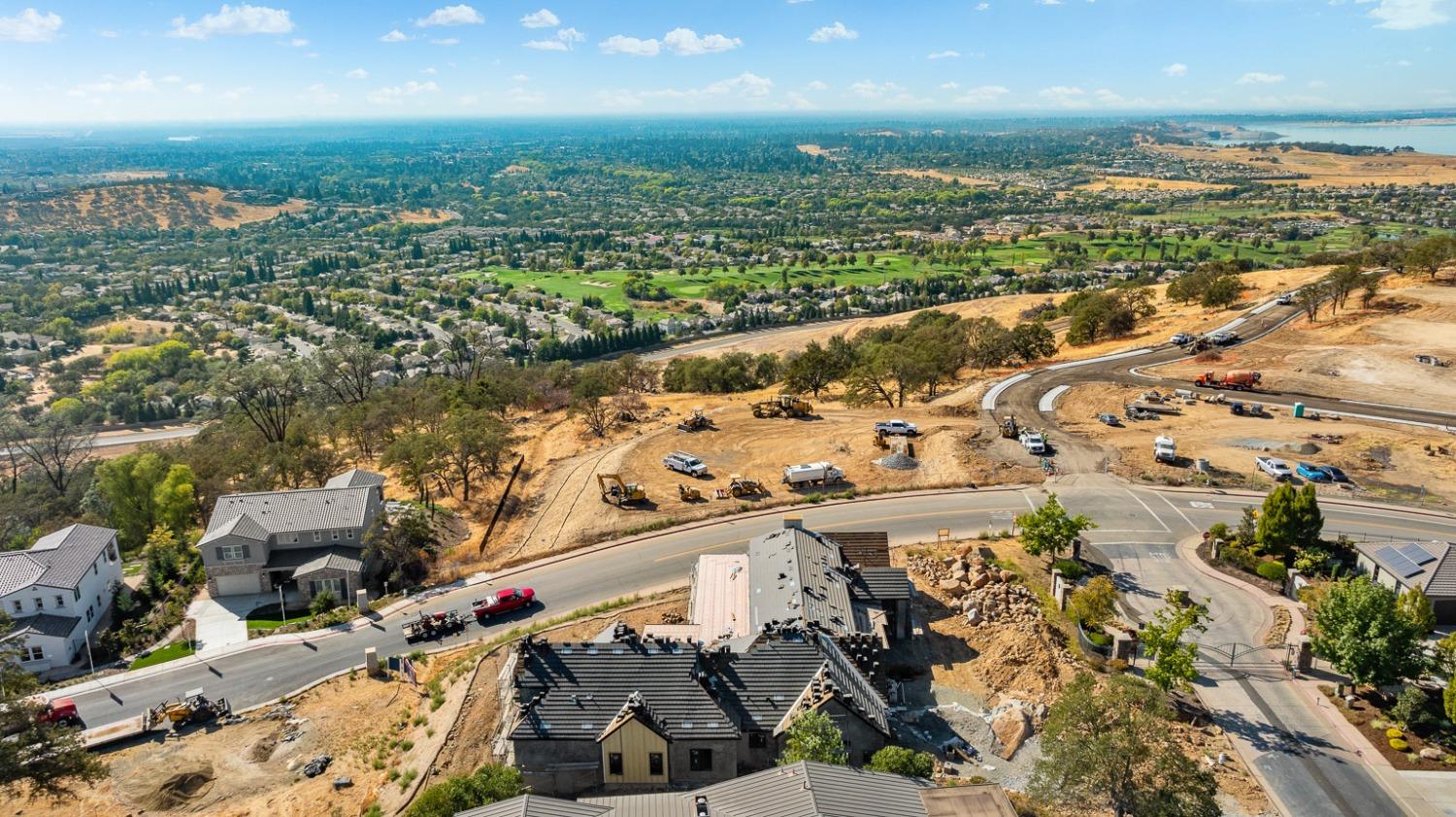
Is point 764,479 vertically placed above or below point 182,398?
above

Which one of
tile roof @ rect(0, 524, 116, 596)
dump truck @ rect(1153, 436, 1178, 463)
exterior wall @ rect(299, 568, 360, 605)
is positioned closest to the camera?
tile roof @ rect(0, 524, 116, 596)

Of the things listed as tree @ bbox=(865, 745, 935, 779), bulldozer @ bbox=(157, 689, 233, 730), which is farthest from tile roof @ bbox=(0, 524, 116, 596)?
tree @ bbox=(865, 745, 935, 779)

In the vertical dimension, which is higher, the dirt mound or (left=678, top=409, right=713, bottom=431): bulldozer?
(left=678, top=409, right=713, bottom=431): bulldozer

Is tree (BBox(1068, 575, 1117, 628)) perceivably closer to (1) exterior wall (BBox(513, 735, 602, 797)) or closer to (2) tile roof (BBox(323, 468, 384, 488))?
(1) exterior wall (BBox(513, 735, 602, 797))

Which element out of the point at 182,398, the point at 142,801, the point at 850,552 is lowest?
the point at 182,398

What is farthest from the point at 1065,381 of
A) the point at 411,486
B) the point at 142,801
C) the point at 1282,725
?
the point at 142,801

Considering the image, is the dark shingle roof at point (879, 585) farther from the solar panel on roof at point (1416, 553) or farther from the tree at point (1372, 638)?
the solar panel on roof at point (1416, 553)

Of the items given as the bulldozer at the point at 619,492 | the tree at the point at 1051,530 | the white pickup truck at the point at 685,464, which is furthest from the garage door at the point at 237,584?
the tree at the point at 1051,530

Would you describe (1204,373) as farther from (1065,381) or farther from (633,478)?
(633,478)
